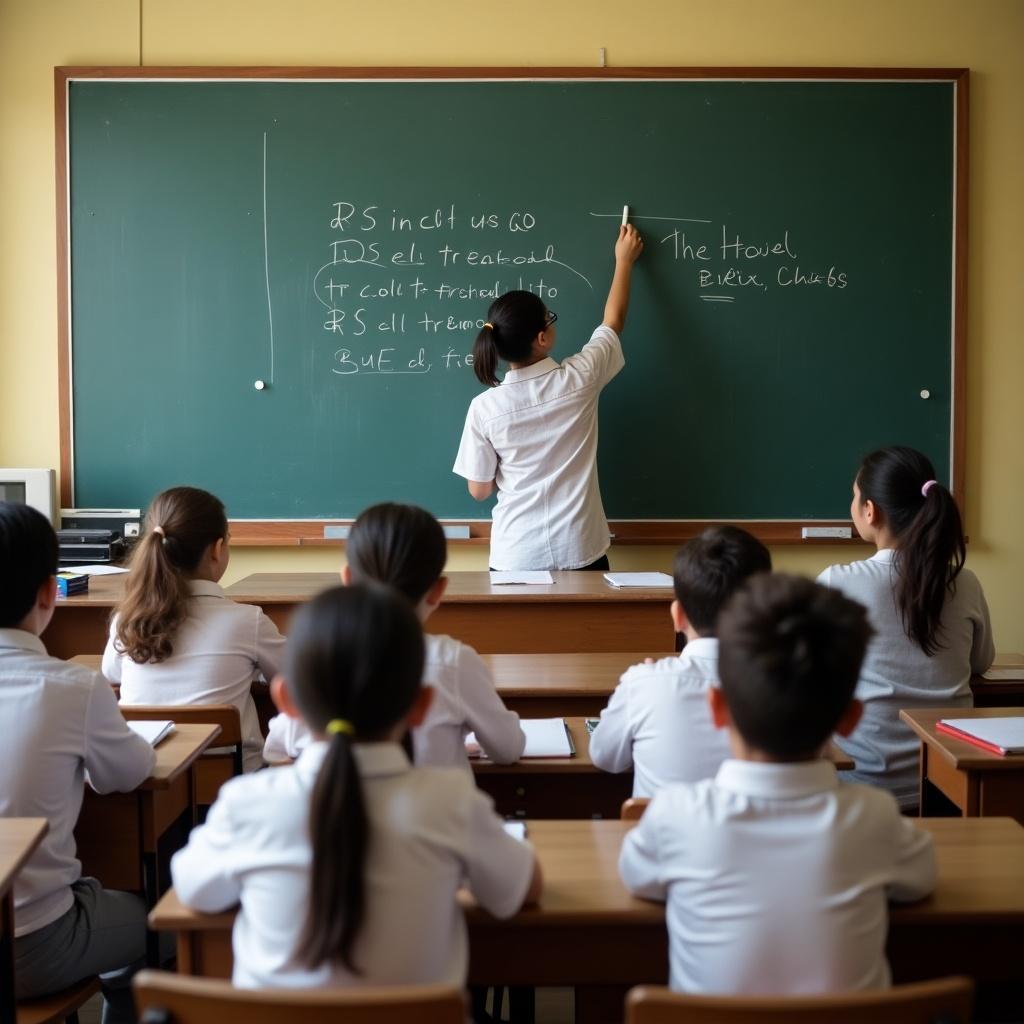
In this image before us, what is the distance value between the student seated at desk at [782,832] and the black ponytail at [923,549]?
125 centimetres

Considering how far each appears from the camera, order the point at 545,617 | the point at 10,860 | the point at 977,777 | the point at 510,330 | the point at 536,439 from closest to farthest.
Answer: the point at 10,860, the point at 977,777, the point at 545,617, the point at 510,330, the point at 536,439

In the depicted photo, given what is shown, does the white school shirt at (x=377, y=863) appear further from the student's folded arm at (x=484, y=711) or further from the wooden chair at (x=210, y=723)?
the wooden chair at (x=210, y=723)

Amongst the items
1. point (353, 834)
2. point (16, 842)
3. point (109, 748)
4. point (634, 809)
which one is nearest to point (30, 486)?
point (109, 748)

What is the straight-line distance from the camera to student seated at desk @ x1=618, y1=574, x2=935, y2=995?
4.25ft

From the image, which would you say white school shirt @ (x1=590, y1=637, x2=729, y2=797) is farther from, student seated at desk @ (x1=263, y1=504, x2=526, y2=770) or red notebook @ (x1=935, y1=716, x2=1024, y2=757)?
red notebook @ (x1=935, y1=716, x2=1024, y2=757)

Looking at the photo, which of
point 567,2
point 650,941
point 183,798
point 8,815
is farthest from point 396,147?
point 650,941

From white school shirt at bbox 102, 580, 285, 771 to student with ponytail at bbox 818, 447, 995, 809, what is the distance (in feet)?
4.48

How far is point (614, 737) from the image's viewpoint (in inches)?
80.0

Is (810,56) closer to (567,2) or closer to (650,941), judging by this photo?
(567,2)

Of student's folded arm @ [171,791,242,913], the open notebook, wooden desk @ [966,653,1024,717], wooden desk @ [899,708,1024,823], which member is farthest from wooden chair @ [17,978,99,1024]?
wooden desk @ [966,653,1024,717]

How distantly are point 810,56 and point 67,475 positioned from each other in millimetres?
3402

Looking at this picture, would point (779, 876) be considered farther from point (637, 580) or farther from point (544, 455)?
point (544, 455)

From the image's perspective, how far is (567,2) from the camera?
14.3 feet

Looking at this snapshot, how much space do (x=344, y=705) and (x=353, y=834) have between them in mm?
153
